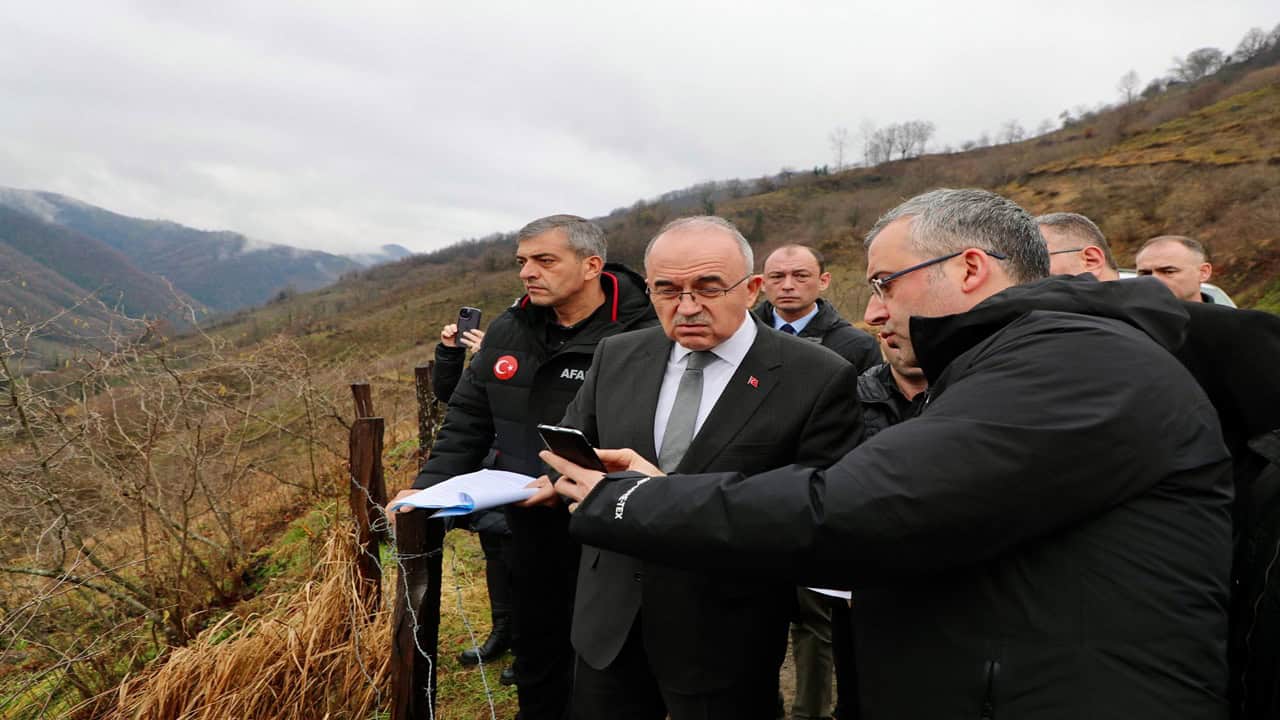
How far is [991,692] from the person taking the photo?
42.6 inches

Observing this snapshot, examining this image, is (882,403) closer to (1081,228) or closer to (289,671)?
(1081,228)

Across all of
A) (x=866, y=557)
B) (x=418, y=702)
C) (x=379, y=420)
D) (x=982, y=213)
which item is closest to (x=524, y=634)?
(x=418, y=702)

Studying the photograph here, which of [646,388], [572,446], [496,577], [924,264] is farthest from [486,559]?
[924,264]

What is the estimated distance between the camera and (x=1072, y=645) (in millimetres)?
1021

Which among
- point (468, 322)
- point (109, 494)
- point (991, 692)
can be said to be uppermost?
point (468, 322)

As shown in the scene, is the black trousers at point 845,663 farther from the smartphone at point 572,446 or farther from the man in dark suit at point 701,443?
the smartphone at point 572,446

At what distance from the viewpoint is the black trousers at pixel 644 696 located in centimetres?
179

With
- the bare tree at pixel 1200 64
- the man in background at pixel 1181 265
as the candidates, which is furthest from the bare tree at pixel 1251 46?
the man in background at pixel 1181 265

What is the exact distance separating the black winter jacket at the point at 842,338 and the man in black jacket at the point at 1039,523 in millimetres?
2622

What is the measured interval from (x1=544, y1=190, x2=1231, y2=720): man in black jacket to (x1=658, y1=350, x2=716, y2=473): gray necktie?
29.3 inches

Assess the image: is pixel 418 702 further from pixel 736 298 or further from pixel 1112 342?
pixel 1112 342

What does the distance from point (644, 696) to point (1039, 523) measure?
1.40 meters

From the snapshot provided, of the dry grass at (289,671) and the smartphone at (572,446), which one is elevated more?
the smartphone at (572,446)

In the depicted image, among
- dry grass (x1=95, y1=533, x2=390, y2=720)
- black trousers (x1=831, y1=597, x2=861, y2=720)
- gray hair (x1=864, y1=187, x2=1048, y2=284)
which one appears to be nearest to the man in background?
gray hair (x1=864, y1=187, x2=1048, y2=284)
